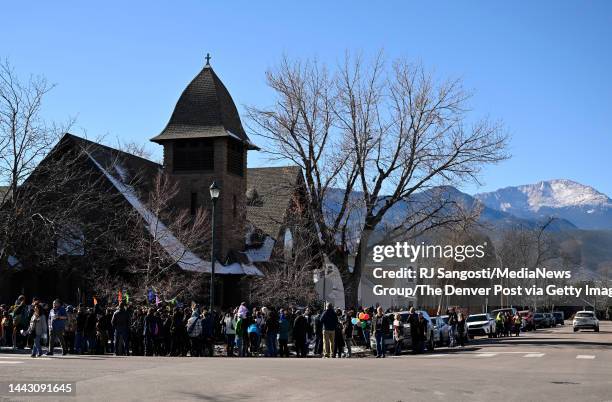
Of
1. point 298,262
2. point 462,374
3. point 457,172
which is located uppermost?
point 457,172

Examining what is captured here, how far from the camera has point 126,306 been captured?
2627 cm

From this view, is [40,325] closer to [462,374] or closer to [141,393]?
[141,393]

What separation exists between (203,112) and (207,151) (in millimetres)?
2535

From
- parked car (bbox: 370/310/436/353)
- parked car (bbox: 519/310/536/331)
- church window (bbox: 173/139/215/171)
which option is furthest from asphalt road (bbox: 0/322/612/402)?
parked car (bbox: 519/310/536/331)

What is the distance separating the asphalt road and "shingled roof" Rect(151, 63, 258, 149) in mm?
33194

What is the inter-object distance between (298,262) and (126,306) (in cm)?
2650

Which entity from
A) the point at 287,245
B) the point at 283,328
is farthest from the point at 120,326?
the point at 287,245

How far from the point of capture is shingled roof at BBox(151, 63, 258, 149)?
53.1 meters

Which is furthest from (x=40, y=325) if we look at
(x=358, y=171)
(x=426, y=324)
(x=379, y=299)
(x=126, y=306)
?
(x=379, y=299)

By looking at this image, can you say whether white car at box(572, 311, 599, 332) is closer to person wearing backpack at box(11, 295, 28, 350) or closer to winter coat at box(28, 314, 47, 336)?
person wearing backpack at box(11, 295, 28, 350)

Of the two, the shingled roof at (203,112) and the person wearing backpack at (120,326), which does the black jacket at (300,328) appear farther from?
the shingled roof at (203,112)

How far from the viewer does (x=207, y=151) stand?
53.7 metres

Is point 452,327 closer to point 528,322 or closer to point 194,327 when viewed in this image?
point 194,327

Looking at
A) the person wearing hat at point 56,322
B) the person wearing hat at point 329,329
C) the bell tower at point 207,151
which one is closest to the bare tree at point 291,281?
the bell tower at point 207,151
